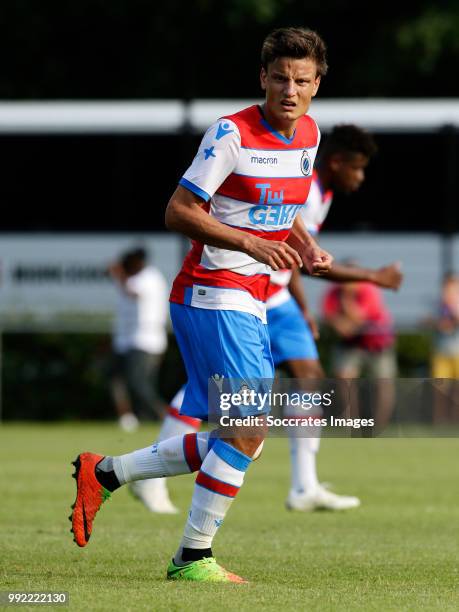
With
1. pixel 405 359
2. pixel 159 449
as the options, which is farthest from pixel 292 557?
pixel 405 359

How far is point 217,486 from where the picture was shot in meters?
6.59

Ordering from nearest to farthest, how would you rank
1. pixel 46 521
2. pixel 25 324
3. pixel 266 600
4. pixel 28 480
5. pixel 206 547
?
pixel 266 600 → pixel 206 547 → pixel 46 521 → pixel 28 480 → pixel 25 324

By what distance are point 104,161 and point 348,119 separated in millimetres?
3791

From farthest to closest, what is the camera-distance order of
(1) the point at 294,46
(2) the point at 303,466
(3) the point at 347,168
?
(2) the point at 303,466
(3) the point at 347,168
(1) the point at 294,46

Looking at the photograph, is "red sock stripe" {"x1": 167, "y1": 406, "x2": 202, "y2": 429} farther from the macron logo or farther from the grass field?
the macron logo

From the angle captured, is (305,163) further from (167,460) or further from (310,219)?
(310,219)

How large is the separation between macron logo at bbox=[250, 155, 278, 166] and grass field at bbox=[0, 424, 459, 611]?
1861 millimetres

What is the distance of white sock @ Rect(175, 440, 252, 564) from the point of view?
659cm

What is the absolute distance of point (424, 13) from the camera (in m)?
25.8

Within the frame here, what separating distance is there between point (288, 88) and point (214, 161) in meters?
0.49

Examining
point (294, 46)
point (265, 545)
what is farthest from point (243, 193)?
point (265, 545)

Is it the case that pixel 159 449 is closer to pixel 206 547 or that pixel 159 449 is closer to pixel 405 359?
pixel 206 547

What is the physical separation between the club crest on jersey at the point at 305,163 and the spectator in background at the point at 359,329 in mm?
12524

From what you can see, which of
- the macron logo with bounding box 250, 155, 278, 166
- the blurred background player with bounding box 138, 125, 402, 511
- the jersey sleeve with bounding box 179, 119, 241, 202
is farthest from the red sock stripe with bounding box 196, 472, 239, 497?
the blurred background player with bounding box 138, 125, 402, 511
